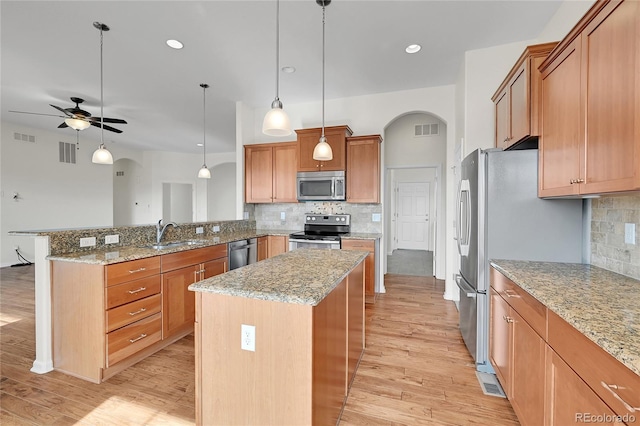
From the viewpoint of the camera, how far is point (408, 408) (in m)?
1.80

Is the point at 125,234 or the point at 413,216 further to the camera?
the point at 413,216

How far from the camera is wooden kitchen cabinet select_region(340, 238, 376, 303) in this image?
12.3 ft

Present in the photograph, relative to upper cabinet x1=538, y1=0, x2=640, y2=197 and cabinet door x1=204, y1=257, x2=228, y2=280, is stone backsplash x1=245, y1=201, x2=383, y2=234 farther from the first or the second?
upper cabinet x1=538, y1=0, x2=640, y2=197

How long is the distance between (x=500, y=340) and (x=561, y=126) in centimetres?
147

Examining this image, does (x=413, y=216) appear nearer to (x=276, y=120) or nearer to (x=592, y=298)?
(x=276, y=120)

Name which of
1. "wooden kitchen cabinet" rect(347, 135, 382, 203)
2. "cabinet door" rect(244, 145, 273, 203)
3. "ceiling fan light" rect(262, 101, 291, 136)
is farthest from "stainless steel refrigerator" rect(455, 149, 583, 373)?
"cabinet door" rect(244, 145, 273, 203)

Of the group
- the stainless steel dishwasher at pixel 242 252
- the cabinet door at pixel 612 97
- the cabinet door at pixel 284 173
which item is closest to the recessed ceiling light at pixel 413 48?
the cabinet door at pixel 612 97

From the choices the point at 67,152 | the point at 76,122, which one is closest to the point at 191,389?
the point at 76,122

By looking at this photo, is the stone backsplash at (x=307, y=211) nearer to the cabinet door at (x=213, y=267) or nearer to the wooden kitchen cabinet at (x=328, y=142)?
the wooden kitchen cabinet at (x=328, y=142)

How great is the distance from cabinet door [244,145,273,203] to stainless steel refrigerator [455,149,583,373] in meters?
3.23

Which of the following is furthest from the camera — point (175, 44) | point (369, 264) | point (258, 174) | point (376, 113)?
point (258, 174)

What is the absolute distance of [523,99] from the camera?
79.4 inches

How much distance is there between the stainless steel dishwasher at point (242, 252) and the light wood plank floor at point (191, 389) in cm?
103

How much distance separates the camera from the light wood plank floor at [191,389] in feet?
5.65
